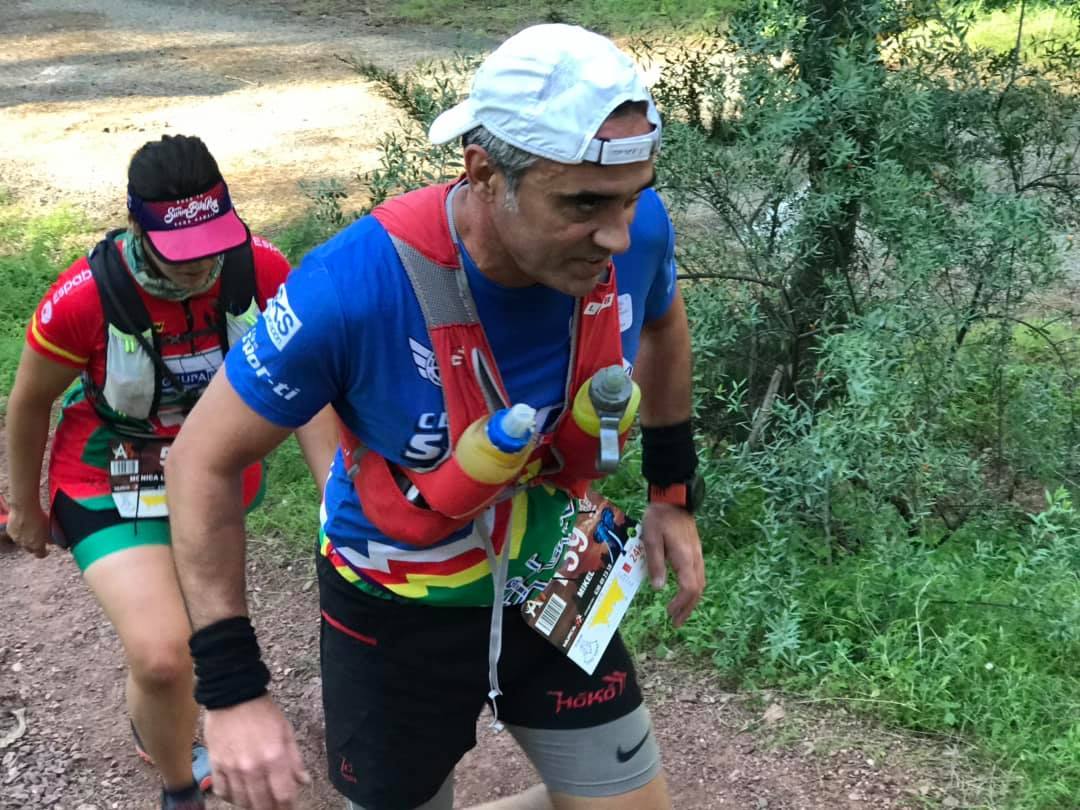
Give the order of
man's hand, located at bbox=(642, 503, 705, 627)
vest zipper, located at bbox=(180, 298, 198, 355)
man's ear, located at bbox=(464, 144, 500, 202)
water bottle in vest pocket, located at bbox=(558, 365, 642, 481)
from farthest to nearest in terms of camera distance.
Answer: vest zipper, located at bbox=(180, 298, 198, 355) → man's hand, located at bbox=(642, 503, 705, 627) → water bottle in vest pocket, located at bbox=(558, 365, 642, 481) → man's ear, located at bbox=(464, 144, 500, 202)

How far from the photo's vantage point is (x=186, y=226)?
3270mm

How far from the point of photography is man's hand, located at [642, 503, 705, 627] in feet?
9.22

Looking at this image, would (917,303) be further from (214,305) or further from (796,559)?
(214,305)

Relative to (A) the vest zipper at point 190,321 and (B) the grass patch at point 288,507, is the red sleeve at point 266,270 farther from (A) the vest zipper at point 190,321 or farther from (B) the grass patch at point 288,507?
(B) the grass patch at point 288,507

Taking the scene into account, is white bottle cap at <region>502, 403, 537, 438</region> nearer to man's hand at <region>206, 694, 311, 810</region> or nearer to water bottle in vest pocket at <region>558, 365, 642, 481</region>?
water bottle in vest pocket at <region>558, 365, 642, 481</region>

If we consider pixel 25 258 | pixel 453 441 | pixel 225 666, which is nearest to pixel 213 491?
pixel 225 666

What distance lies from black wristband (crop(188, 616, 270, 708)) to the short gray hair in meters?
0.86

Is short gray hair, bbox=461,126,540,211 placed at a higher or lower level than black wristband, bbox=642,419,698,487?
higher

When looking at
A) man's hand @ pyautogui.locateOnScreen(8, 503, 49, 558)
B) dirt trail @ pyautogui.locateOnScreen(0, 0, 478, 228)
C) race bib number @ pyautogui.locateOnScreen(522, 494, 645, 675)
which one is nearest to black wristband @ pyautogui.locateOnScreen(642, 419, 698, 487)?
race bib number @ pyautogui.locateOnScreen(522, 494, 645, 675)

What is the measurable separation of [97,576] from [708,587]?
2.10 m

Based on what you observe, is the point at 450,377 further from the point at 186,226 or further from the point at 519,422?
the point at 186,226

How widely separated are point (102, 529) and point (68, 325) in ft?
1.90

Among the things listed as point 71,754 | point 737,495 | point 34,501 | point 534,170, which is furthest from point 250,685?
point 737,495

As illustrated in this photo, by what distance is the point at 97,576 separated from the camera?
3352 millimetres
